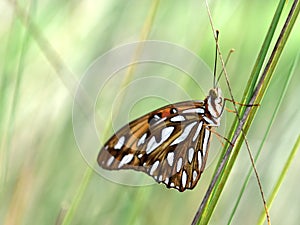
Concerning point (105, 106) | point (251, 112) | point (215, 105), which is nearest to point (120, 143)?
point (215, 105)

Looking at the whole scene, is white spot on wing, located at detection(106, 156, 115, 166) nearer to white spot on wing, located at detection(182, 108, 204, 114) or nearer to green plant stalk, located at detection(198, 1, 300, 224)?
white spot on wing, located at detection(182, 108, 204, 114)

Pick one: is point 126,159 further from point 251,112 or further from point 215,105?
point 251,112

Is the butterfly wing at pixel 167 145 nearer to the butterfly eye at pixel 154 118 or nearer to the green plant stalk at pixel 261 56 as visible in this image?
the butterfly eye at pixel 154 118

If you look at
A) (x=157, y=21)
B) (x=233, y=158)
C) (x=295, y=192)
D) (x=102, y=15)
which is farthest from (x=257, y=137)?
(x=233, y=158)

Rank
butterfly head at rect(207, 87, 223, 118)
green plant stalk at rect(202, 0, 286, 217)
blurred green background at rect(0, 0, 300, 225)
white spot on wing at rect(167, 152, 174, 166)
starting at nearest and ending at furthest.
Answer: green plant stalk at rect(202, 0, 286, 217) → butterfly head at rect(207, 87, 223, 118) → white spot on wing at rect(167, 152, 174, 166) → blurred green background at rect(0, 0, 300, 225)

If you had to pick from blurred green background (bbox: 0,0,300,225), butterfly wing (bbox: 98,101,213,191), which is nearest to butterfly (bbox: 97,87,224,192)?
butterfly wing (bbox: 98,101,213,191)

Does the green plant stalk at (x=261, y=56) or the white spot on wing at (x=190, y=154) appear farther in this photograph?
the white spot on wing at (x=190, y=154)

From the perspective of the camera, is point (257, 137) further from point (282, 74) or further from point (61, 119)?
point (61, 119)

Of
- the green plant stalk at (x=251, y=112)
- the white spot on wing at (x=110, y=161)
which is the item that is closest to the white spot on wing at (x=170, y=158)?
the white spot on wing at (x=110, y=161)
